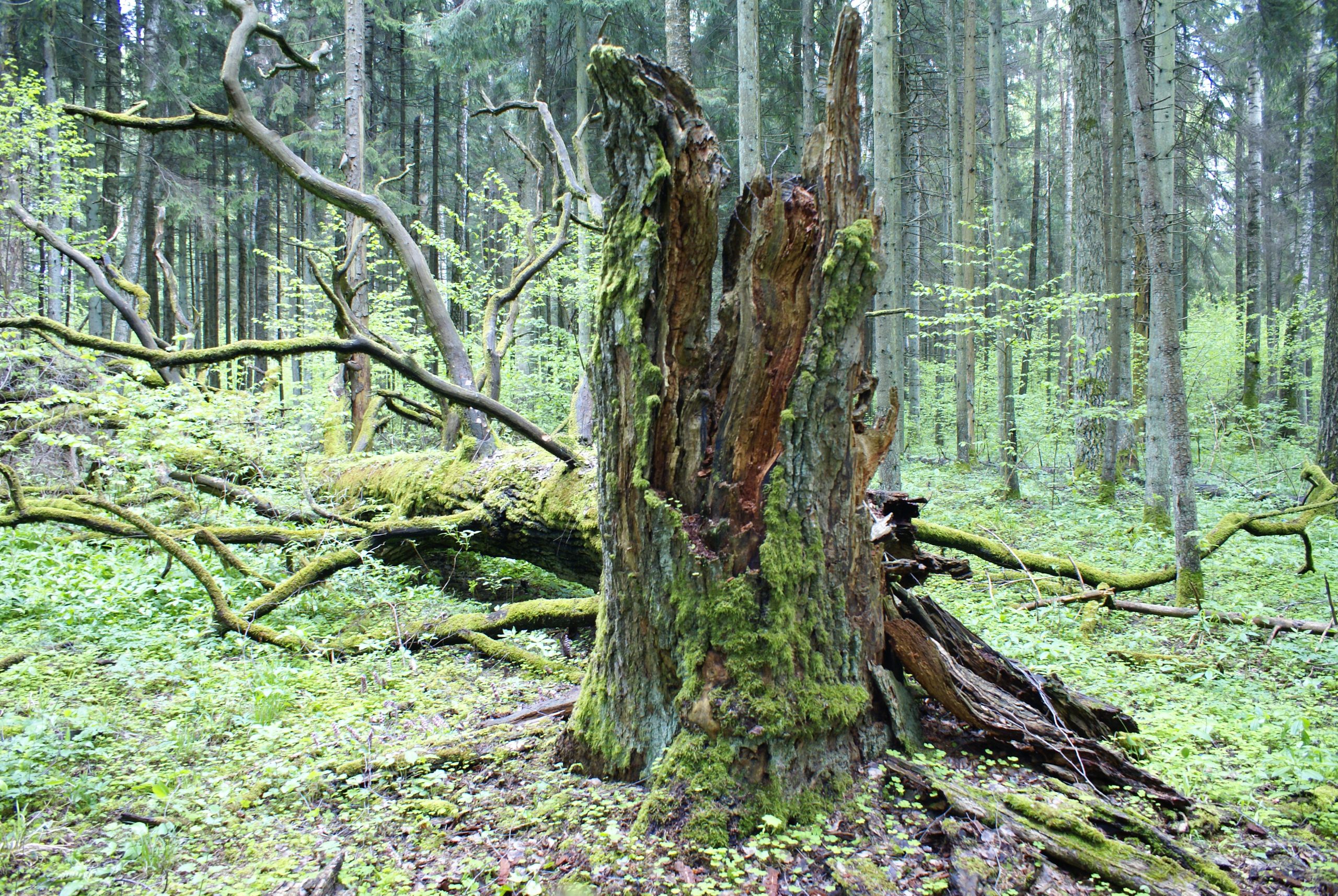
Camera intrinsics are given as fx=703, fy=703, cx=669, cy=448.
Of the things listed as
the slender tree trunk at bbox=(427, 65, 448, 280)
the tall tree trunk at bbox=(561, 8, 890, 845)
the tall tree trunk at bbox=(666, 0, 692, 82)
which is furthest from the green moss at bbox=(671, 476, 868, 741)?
the slender tree trunk at bbox=(427, 65, 448, 280)

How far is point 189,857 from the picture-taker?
221 centimetres

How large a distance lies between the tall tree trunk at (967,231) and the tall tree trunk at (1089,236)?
180 cm

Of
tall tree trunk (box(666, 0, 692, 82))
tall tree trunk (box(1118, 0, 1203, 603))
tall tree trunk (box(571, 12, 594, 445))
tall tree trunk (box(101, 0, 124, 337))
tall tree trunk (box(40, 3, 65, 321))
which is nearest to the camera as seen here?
tall tree trunk (box(1118, 0, 1203, 603))

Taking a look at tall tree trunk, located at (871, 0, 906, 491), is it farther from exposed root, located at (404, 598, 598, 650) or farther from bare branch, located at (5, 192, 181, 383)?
bare branch, located at (5, 192, 181, 383)

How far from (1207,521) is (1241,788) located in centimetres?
770

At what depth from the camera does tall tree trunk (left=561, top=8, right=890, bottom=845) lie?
2402 mm

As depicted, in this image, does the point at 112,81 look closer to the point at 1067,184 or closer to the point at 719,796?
the point at 719,796

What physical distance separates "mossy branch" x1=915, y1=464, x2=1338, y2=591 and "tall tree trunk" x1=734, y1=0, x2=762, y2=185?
5.98 meters

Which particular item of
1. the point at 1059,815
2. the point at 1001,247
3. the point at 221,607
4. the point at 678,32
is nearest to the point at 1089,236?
the point at 1001,247

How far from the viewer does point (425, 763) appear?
9.07 ft

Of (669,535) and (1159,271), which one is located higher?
(1159,271)

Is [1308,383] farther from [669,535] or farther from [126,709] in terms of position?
[126,709]

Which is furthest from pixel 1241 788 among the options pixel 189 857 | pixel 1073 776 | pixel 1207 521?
pixel 1207 521

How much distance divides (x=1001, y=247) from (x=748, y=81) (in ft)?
27.7
